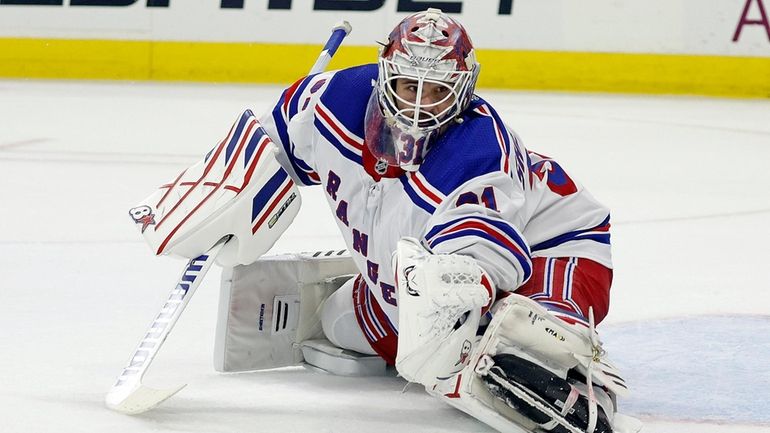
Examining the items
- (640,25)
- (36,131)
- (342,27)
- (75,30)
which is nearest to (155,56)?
(75,30)

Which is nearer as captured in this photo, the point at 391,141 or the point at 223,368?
the point at 391,141

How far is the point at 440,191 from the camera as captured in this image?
2.00 metres

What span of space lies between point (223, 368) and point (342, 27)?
0.74m

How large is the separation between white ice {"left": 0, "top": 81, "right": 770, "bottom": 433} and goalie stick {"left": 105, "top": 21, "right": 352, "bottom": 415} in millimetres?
25

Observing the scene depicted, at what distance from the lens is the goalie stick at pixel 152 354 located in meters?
2.06

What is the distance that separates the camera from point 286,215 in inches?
91.6

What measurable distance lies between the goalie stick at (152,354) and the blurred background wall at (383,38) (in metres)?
5.29

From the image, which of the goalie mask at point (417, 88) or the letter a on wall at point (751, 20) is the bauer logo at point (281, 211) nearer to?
the goalie mask at point (417, 88)

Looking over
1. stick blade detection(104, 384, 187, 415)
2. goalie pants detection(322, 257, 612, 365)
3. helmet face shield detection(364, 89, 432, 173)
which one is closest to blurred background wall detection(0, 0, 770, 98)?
goalie pants detection(322, 257, 612, 365)

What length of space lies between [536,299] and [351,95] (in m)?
0.46

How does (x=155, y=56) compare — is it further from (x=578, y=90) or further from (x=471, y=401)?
(x=471, y=401)

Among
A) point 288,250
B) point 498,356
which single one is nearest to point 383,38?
point 288,250

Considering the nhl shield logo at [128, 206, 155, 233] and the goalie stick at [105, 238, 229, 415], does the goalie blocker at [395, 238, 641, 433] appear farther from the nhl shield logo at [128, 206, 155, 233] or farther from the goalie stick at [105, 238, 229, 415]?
the nhl shield logo at [128, 206, 155, 233]

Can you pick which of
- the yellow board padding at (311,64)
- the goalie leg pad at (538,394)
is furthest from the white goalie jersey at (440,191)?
the yellow board padding at (311,64)
